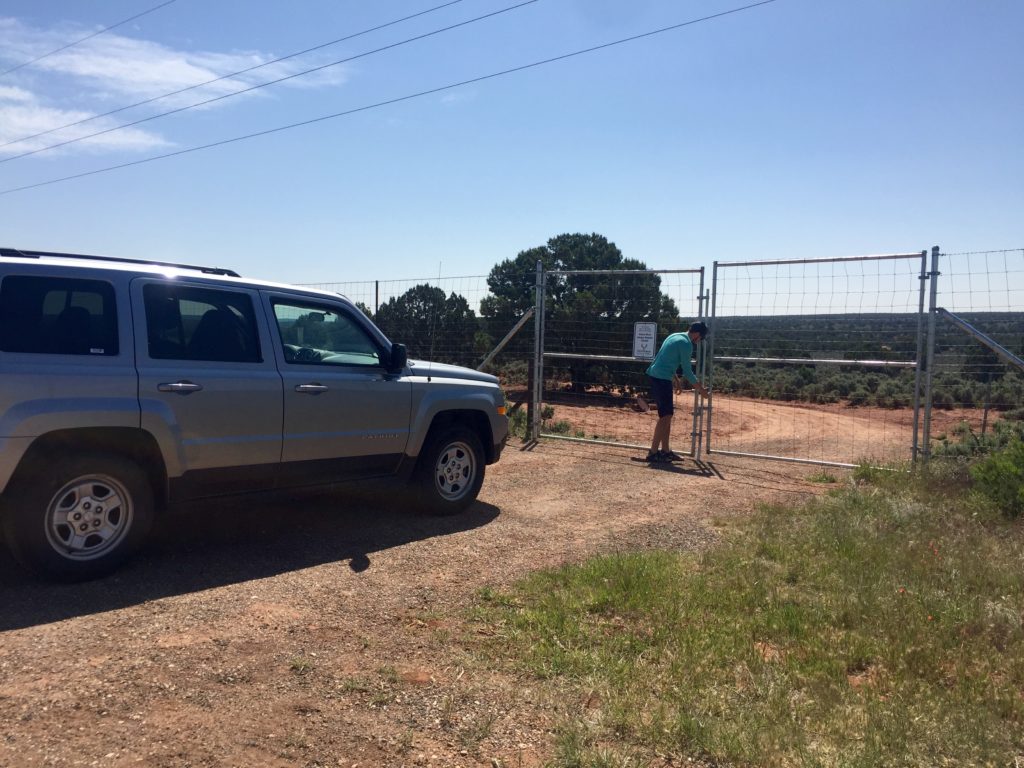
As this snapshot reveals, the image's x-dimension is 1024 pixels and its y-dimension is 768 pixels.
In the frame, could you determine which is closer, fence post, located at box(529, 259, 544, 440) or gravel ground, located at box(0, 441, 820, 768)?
gravel ground, located at box(0, 441, 820, 768)

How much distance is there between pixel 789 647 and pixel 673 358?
20.0 feet

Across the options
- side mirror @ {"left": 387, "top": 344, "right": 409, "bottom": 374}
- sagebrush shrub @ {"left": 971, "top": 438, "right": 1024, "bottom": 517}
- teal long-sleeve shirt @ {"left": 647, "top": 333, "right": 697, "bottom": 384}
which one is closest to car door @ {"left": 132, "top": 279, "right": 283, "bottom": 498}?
side mirror @ {"left": 387, "top": 344, "right": 409, "bottom": 374}

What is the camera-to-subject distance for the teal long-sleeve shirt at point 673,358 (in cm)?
1043

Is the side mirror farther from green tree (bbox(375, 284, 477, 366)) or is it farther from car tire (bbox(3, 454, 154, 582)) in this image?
green tree (bbox(375, 284, 477, 366))

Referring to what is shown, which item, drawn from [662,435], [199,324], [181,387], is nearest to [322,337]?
[199,324]

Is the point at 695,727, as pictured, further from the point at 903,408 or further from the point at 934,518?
the point at 903,408

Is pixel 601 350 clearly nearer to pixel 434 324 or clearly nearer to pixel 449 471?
pixel 434 324

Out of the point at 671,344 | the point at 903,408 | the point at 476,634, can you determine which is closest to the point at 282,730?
the point at 476,634

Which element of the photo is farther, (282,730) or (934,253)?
(934,253)

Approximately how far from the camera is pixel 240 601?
5.09 meters

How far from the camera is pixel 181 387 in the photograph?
5.45 meters

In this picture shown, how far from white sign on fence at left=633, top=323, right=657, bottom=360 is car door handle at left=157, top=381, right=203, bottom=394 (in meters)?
6.85

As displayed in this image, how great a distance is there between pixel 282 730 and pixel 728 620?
262 centimetres

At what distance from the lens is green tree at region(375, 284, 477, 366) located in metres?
14.8
